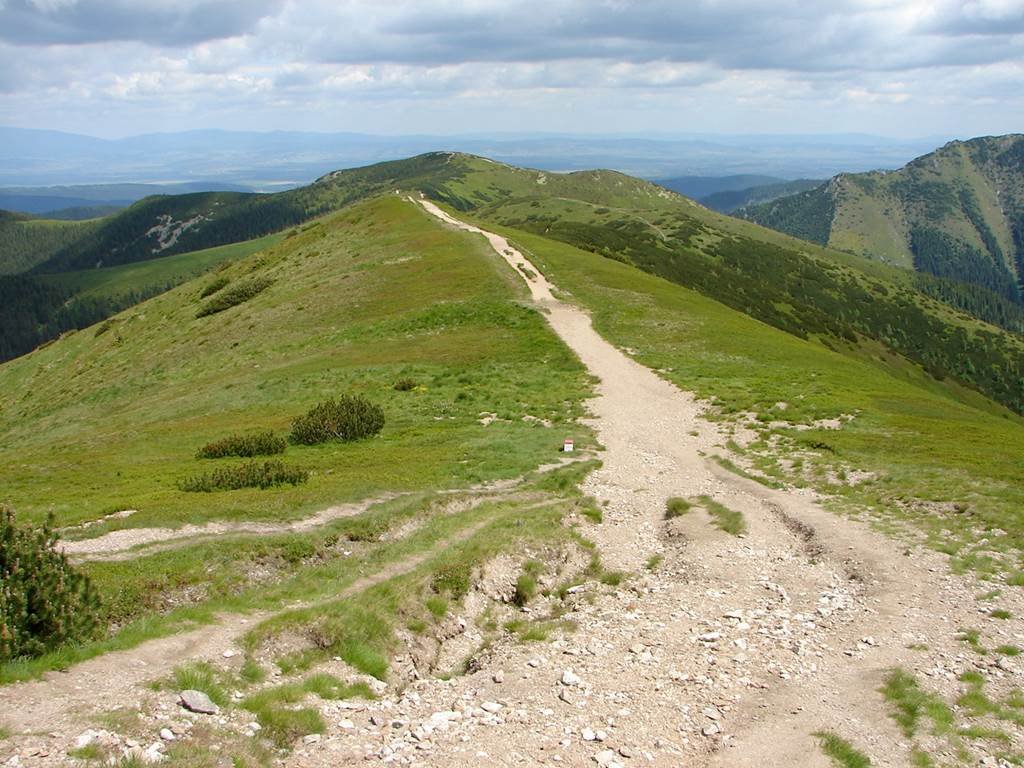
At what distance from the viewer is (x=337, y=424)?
29719 millimetres

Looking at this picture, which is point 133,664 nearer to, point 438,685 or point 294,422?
point 438,685

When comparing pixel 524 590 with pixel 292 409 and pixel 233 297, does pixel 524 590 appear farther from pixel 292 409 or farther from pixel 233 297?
pixel 233 297

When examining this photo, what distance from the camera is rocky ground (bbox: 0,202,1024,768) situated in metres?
9.37

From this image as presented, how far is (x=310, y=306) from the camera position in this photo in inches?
2388

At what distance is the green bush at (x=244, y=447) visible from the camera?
2780cm

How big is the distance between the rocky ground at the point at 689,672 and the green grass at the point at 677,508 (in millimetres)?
791

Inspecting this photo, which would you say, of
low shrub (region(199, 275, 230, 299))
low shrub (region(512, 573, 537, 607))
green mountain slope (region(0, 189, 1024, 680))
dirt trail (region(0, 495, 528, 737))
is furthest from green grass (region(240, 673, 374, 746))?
low shrub (region(199, 275, 230, 299))

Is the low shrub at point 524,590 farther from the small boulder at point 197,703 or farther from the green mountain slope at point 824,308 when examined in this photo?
the green mountain slope at point 824,308

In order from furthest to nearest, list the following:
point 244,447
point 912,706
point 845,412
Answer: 1. point 845,412
2. point 244,447
3. point 912,706

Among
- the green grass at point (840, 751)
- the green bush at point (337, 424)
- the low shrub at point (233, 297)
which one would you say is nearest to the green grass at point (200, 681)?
the green grass at point (840, 751)

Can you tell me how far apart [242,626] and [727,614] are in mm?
10276

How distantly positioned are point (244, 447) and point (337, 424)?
4.11 meters

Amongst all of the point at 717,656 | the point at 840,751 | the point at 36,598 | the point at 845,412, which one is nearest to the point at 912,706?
the point at 840,751

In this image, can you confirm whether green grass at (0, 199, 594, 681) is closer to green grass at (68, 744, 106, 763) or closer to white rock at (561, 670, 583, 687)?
green grass at (68, 744, 106, 763)
